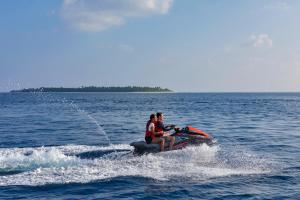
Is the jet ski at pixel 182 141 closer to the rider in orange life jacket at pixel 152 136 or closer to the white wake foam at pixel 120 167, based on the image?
the rider in orange life jacket at pixel 152 136

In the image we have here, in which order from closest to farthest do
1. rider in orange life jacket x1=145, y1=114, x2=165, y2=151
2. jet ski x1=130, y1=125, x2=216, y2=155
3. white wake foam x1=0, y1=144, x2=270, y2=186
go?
white wake foam x1=0, y1=144, x2=270, y2=186, jet ski x1=130, y1=125, x2=216, y2=155, rider in orange life jacket x1=145, y1=114, x2=165, y2=151

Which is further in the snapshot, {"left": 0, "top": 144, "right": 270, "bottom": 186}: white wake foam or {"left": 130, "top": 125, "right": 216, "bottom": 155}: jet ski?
{"left": 130, "top": 125, "right": 216, "bottom": 155}: jet ski

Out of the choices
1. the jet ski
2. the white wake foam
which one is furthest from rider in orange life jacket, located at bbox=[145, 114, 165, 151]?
the white wake foam

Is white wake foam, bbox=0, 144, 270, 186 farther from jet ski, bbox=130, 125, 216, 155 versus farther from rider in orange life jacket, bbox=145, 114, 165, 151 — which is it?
rider in orange life jacket, bbox=145, 114, 165, 151

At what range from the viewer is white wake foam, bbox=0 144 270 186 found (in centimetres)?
1362

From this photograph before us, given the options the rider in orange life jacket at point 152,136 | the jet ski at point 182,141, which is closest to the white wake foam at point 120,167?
the jet ski at point 182,141

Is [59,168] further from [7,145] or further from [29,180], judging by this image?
[7,145]

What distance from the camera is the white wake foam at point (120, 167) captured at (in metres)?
→ 13.6

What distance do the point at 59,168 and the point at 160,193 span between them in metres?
4.27

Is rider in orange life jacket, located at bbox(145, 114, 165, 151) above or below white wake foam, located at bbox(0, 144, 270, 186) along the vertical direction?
above

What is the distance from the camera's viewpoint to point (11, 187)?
491 inches

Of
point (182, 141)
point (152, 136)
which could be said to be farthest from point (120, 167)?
point (182, 141)

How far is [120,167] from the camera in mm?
15094

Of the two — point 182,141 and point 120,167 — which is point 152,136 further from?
point 120,167
